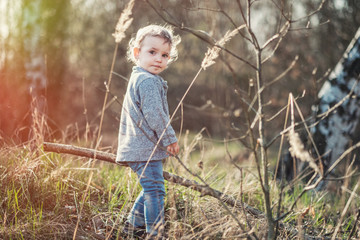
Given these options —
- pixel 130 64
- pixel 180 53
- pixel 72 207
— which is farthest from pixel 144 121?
pixel 180 53

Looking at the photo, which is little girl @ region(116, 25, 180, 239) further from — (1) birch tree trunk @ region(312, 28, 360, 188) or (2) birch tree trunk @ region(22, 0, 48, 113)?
(2) birch tree trunk @ region(22, 0, 48, 113)

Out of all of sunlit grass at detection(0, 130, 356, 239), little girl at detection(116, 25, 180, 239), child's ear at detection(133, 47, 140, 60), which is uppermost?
child's ear at detection(133, 47, 140, 60)

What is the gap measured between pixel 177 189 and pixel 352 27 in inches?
255

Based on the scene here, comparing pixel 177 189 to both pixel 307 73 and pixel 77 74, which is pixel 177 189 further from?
pixel 307 73

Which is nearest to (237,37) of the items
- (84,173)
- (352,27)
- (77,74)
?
(352,27)

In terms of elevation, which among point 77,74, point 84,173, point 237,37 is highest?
point 237,37

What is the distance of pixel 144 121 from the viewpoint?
2.36 m

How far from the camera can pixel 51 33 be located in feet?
19.9

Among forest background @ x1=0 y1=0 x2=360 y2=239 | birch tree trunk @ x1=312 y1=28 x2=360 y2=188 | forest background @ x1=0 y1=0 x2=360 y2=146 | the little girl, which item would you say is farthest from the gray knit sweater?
forest background @ x1=0 y1=0 x2=360 y2=146

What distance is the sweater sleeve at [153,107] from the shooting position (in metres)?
2.29

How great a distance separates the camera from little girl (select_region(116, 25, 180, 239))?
2.30 m

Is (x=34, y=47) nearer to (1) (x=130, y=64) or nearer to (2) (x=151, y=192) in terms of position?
(1) (x=130, y=64)

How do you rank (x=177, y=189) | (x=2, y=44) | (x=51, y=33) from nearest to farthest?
(x=177, y=189) → (x=2, y=44) → (x=51, y=33)

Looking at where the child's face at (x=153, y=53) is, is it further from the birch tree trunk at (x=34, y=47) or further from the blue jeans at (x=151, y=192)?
the birch tree trunk at (x=34, y=47)
